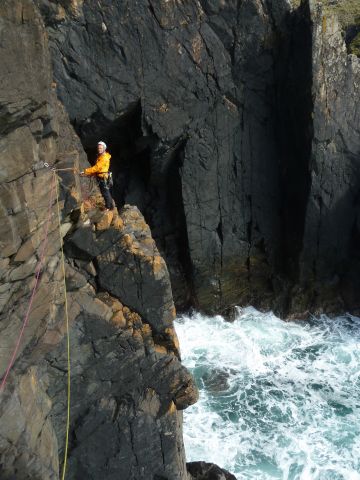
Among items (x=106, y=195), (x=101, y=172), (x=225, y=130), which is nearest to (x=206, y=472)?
(x=106, y=195)

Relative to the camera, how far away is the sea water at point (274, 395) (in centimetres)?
1616

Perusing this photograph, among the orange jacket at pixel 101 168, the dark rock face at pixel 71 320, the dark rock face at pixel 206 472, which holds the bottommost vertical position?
the dark rock face at pixel 206 472

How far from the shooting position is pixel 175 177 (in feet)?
71.2

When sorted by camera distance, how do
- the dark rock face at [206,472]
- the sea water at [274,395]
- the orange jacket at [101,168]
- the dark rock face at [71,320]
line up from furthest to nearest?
the sea water at [274,395] → the dark rock face at [206,472] → the orange jacket at [101,168] → the dark rock face at [71,320]

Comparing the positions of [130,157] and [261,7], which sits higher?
[261,7]

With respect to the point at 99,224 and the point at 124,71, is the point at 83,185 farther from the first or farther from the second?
the point at 124,71

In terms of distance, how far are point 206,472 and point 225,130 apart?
14525 mm

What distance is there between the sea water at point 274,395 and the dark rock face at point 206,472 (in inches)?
95.6

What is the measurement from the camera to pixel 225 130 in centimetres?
2116

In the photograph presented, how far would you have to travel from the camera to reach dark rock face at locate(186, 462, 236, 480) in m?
13.2

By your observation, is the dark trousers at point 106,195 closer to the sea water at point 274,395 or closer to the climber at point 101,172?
the climber at point 101,172

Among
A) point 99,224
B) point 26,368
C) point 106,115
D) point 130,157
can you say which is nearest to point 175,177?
point 130,157

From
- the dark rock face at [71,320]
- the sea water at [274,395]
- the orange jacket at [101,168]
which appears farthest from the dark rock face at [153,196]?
the sea water at [274,395]

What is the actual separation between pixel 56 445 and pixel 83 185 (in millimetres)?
6981
